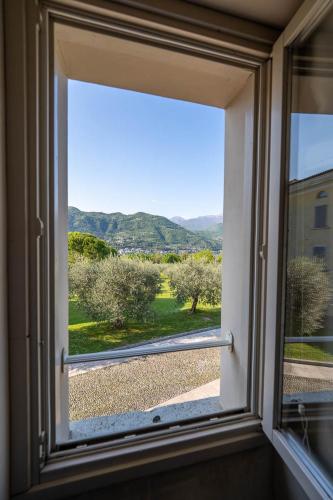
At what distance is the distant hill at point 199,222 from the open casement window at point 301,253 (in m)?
0.49

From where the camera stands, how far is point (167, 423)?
3.37 ft

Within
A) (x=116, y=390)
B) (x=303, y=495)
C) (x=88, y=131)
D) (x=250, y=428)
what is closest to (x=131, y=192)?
(x=88, y=131)

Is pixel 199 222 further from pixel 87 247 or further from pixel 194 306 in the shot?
pixel 87 247

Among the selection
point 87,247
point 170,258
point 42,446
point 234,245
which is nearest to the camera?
point 42,446

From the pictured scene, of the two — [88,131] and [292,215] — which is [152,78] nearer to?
[88,131]

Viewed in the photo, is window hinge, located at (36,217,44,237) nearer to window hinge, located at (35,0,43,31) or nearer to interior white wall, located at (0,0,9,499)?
interior white wall, located at (0,0,9,499)

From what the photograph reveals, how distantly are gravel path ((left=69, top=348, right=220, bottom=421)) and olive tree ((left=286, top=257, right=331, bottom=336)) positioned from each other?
0.62 metres

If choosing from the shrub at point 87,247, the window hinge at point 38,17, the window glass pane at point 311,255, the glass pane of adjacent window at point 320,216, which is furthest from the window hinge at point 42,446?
the window hinge at point 38,17

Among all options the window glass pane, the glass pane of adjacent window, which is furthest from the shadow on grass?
the glass pane of adjacent window

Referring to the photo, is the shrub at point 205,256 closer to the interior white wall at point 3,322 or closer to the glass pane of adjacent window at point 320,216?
the glass pane of adjacent window at point 320,216

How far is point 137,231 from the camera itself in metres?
1.23

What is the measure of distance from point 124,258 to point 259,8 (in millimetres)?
1147

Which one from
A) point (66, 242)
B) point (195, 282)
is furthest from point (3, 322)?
point (195, 282)

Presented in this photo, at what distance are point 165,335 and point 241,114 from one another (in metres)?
1.30
